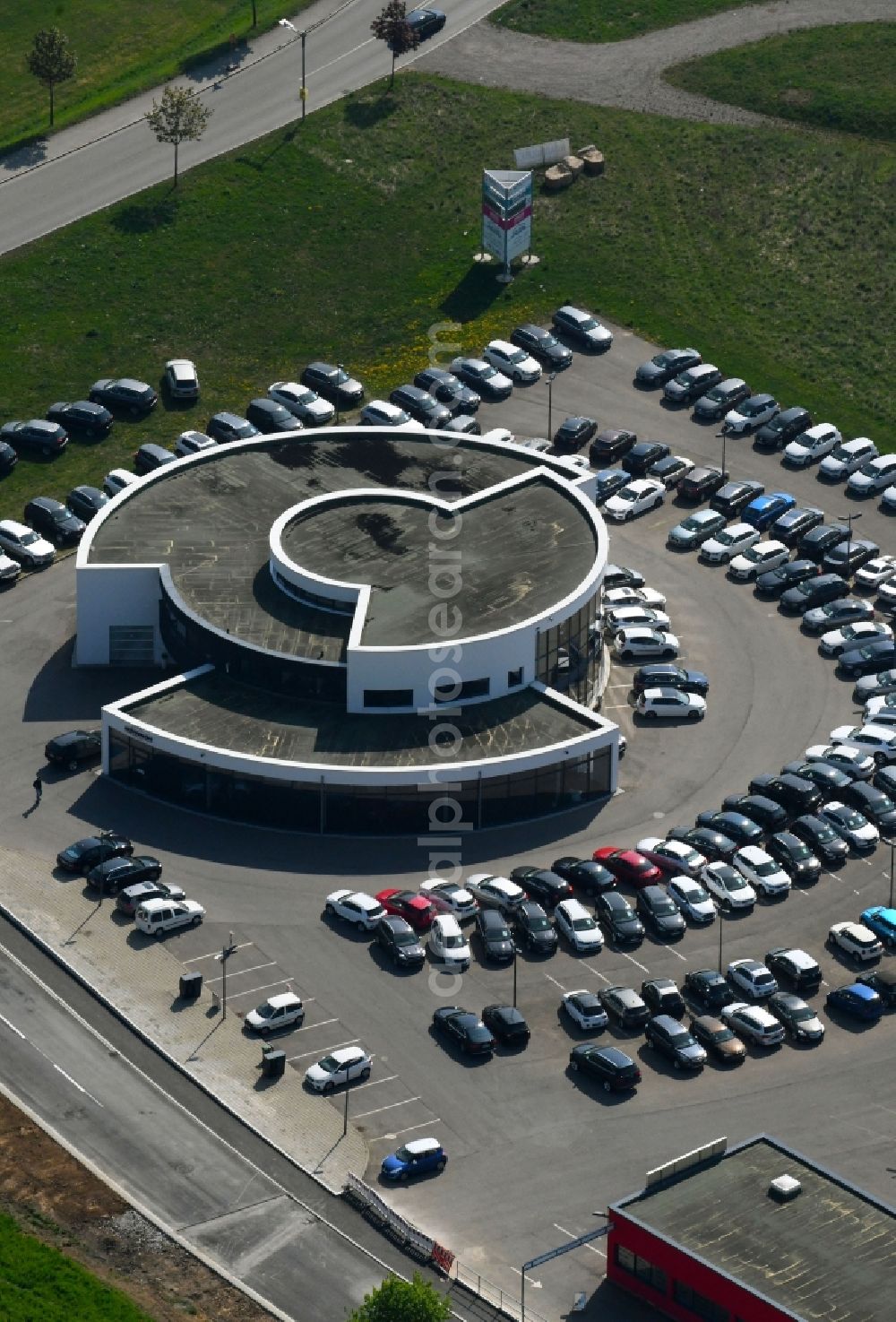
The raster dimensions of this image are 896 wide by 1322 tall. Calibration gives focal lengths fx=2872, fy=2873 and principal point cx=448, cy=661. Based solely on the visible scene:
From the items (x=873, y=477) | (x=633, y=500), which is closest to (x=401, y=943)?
(x=633, y=500)

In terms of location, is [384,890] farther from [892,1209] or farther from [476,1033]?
[892,1209]

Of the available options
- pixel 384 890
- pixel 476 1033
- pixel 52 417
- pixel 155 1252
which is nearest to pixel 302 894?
pixel 384 890

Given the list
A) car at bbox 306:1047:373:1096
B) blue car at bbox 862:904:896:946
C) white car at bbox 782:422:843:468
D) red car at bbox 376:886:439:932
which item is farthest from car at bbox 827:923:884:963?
white car at bbox 782:422:843:468

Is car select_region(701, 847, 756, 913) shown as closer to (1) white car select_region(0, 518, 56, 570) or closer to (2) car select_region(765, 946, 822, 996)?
(2) car select_region(765, 946, 822, 996)

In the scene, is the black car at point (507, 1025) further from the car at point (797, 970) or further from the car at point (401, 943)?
the car at point (797, 970)

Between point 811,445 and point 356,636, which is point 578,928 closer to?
point 356,636

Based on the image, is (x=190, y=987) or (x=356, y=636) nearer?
(x=190, y=987)
